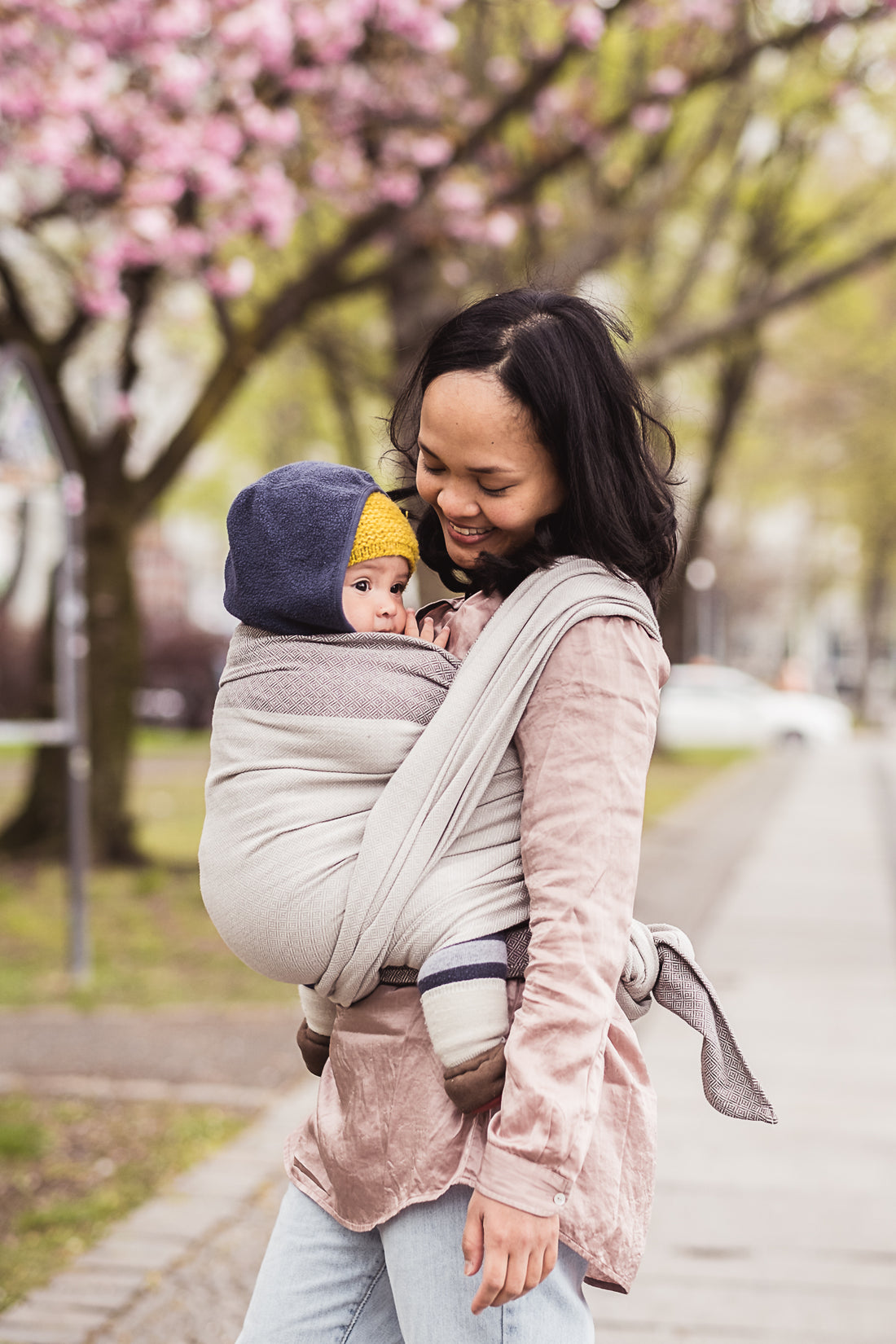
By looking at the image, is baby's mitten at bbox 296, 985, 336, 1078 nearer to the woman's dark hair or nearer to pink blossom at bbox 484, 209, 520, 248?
the woman's dark hair

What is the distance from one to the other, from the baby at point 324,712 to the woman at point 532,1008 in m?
0.06

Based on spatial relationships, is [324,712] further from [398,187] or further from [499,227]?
[499,227]

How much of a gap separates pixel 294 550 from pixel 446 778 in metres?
0.30

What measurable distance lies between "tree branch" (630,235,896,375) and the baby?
9057 mm

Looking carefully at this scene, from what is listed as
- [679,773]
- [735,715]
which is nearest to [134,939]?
[679,773]

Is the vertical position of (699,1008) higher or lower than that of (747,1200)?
higher

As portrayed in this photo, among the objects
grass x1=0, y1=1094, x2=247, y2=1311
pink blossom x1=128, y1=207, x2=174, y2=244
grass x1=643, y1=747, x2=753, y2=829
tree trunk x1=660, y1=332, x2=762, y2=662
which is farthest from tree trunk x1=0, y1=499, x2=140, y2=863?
tree trunk x1=660, y1=332, x2=762, y2=662

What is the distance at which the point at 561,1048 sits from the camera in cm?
152

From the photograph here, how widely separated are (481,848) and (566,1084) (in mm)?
260

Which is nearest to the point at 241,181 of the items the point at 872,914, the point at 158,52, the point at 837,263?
the point at 158,52

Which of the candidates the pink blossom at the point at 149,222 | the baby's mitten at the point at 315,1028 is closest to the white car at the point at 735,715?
the pink blossom at the point at 149,222

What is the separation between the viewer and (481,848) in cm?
163

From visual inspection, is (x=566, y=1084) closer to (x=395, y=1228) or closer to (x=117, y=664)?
(x=395, y=1228)

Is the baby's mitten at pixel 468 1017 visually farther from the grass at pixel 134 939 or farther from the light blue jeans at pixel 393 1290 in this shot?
the grass at pixel 134 939
